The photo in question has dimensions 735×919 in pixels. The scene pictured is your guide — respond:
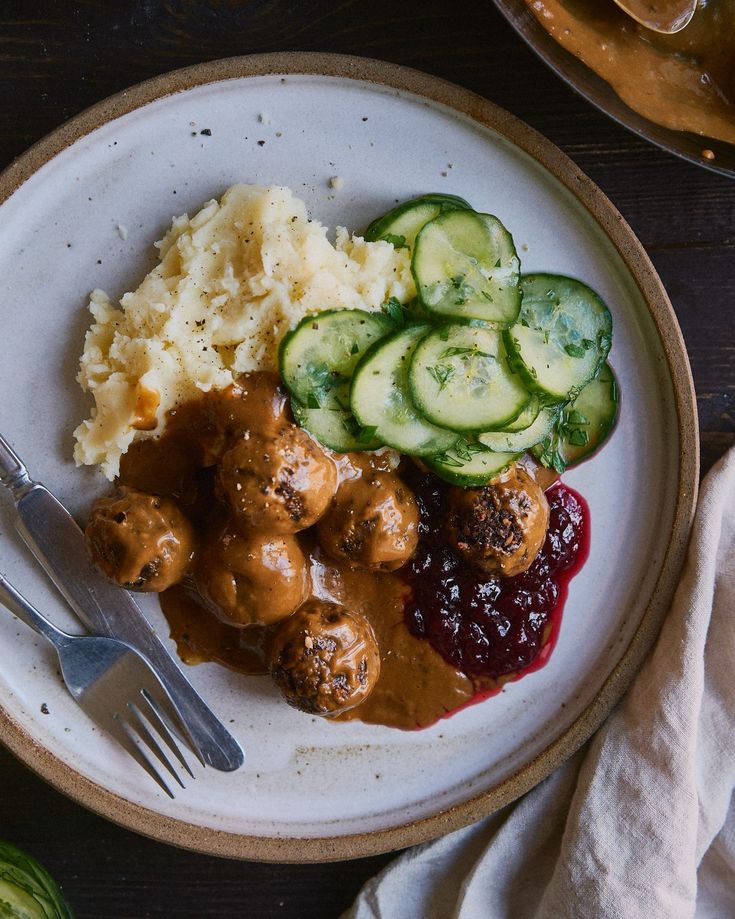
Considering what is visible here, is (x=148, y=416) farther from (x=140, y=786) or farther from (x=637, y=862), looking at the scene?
(x=637, y=862)

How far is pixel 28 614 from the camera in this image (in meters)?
3.35

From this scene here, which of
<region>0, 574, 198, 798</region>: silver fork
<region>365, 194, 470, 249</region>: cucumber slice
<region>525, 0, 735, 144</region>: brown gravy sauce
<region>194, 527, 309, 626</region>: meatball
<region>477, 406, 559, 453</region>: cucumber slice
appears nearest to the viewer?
<region>194, 527, 309, 626</region>: meatball

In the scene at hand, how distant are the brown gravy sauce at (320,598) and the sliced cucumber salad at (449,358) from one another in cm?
23

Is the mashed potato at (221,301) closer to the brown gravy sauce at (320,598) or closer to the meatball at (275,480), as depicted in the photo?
the brown gravy sauce at (320,598)

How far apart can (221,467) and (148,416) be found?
1.31 feet

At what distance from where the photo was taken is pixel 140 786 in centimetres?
352

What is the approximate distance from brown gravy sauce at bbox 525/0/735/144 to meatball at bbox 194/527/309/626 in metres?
2.10

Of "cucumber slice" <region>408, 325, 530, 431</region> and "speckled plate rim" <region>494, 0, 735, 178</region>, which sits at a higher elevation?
"speckled plate rim" <region>494, 0, 735, 178</region>

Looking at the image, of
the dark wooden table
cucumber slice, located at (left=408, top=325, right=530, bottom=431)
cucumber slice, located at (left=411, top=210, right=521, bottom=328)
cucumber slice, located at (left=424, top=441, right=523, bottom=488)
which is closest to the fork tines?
the dark wooden table

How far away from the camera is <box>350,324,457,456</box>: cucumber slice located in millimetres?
3010

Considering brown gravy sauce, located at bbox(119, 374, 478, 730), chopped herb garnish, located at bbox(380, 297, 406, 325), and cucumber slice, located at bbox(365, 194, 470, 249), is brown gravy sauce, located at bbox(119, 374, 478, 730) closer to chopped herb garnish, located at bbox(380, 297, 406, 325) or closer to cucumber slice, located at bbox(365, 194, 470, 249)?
chopped herb garnish, located at bbox(380, 297, 406, 325)

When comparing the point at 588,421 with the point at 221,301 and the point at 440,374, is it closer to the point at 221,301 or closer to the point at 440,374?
the point at 440,374

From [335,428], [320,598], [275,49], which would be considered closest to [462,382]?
[335,428]

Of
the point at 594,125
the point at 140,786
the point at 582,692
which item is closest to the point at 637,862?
the point at 582,692
